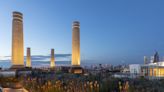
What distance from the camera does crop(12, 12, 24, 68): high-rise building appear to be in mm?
16906

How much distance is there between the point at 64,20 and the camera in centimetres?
2819

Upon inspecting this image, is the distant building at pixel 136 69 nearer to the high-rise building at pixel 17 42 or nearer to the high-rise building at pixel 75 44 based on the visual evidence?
the high-rise building at pixel 75 44

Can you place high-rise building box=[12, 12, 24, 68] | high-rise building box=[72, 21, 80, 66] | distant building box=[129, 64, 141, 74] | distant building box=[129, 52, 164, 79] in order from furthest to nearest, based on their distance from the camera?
distant building box=[129, 64, 141, 74] < distant building box=[129, 52, 164, 79] < high-rise building box=[72, 21, 80, 66] < high-rise building box=[12, 12, 24, 68]

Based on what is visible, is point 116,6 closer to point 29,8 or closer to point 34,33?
point 34,33

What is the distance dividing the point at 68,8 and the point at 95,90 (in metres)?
19.9

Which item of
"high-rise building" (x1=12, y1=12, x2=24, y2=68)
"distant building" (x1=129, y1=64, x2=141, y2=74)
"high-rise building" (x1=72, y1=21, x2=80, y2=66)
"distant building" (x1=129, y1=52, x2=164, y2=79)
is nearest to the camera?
"high-rise building" (x1=12, y1=12, x2=24, y2=68)

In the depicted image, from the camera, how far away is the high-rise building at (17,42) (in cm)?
1691

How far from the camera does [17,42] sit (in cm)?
1695

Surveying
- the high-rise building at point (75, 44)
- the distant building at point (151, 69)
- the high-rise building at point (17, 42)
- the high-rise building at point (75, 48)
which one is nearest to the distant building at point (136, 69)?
the distant building at point (151, 69)

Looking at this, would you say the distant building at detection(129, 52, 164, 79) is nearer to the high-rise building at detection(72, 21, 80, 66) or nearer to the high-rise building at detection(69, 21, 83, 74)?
the high-rise building at detection(69, 21, 83, 74)

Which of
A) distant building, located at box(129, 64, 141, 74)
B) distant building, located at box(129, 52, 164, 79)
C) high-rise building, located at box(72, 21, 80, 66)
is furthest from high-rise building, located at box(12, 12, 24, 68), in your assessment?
distant building, located at box(129, 64, 141, 74)

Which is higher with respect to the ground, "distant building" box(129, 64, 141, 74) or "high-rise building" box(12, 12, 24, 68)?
"high-rise building" box(12, 12, 24, 68)

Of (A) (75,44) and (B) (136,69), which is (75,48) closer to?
(A) (75,44)

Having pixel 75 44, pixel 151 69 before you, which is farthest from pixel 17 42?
pixel 151 69
